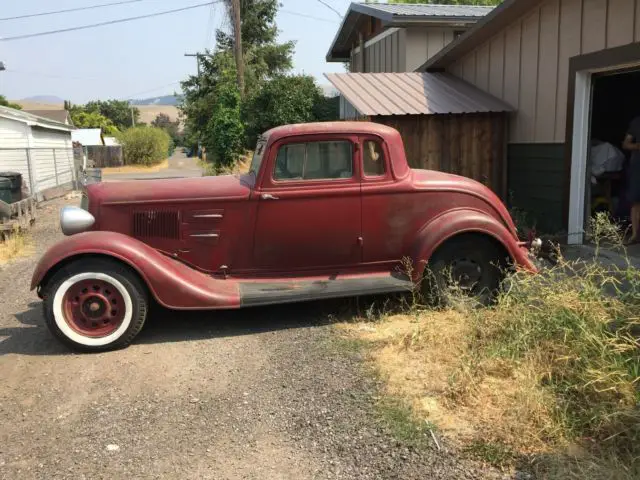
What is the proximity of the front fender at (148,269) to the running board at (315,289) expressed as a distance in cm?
17

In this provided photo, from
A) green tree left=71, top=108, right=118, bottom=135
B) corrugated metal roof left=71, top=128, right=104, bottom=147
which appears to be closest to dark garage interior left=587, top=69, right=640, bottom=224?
corrugated metal roof left=71, top=128, right=104, bottom=147

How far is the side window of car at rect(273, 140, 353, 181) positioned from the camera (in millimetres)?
5293

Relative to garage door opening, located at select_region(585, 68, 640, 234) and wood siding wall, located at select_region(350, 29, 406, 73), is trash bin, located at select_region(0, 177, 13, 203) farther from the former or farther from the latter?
garage door opening, located at select_region(585, 68, 640, 234)

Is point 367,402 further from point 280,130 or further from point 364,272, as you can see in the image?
point 280,130

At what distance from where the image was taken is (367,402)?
3.75 metres

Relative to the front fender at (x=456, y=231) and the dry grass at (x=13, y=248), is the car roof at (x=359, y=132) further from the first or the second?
the dry grass at (x=13, y=248)

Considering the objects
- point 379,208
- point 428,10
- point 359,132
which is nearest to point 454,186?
point 379,208

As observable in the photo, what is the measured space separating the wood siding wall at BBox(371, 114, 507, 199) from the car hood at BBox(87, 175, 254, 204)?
14.0ft

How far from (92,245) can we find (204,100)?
118 ft

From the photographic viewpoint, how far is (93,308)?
4773 millimetres

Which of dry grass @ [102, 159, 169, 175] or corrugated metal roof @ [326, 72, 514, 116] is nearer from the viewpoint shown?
corrugated metal roof @ [326, 72, 514, 116]

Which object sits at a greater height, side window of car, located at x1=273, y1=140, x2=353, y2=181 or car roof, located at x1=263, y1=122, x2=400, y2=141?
car roof, located at x1=263, y1=122, x2=400, y2=141

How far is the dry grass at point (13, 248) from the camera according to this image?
8984 mm

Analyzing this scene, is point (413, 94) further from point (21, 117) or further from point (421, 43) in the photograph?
point (21, 117)
